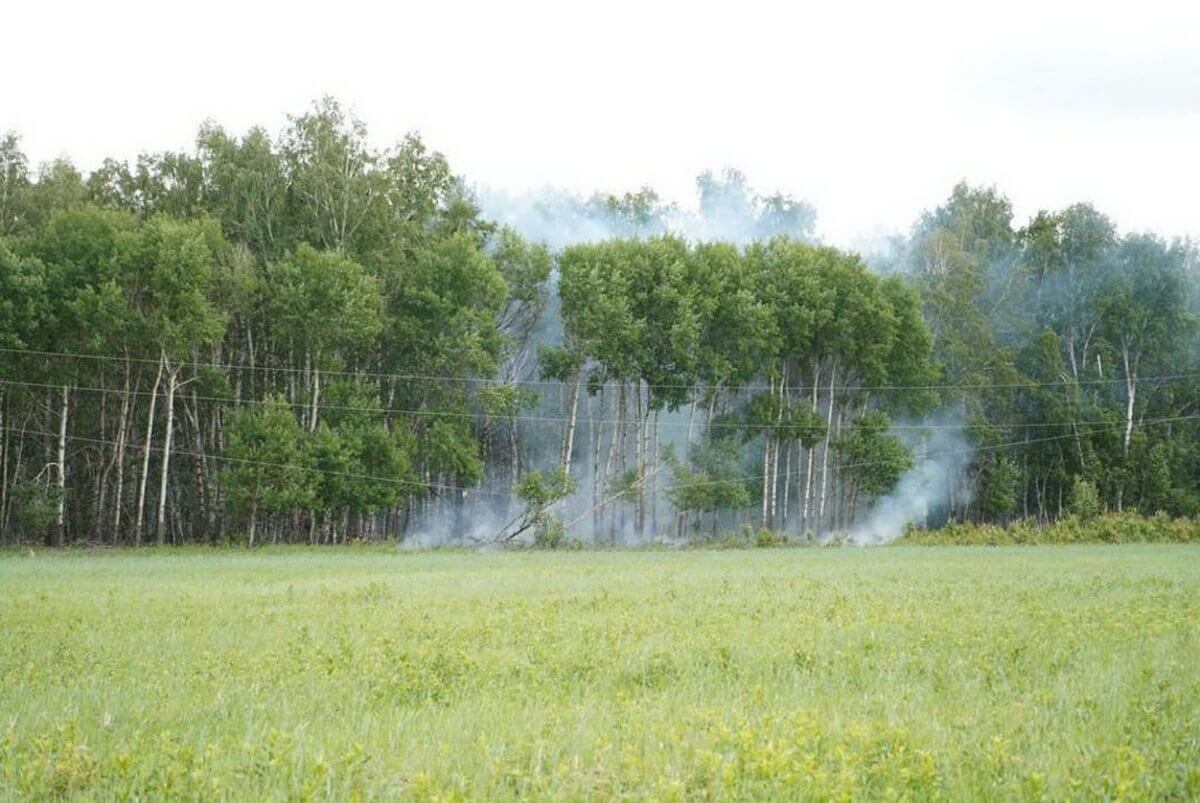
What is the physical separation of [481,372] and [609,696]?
44.9 metres

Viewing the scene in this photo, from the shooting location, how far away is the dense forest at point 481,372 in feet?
163

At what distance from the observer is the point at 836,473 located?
66188mm

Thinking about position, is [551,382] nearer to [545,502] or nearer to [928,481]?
[545,502]

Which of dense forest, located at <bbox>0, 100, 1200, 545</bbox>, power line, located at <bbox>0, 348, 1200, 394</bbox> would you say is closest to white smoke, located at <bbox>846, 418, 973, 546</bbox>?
dense forest, located at <bbox>0, 100, 1200, 545</bbox>

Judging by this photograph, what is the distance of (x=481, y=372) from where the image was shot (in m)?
54.3

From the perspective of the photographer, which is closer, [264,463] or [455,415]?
[264,463]

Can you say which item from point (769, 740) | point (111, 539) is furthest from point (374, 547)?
point (769, 740)

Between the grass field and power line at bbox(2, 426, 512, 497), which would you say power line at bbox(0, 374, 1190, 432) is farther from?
the grass field

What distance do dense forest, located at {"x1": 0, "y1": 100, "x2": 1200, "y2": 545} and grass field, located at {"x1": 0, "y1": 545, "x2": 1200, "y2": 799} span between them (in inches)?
1298

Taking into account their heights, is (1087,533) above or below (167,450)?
below

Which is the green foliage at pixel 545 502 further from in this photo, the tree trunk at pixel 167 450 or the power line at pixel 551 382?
the tree trunk at pixel 167 450

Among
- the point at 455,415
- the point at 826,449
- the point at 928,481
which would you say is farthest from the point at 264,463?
the point at 928,481

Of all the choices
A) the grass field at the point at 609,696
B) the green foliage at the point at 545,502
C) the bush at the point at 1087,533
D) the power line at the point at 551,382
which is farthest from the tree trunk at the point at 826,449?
the grass field at the point at 609,696

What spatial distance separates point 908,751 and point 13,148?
56.9m
